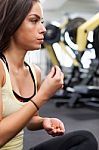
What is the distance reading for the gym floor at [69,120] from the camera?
2.49 m

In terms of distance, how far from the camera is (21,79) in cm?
114

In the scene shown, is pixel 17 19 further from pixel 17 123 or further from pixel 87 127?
pixel 87 127

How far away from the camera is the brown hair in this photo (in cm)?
100

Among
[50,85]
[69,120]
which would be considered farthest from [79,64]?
[50,85]

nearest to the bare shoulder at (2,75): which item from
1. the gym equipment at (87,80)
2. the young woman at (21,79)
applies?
the young woman at (21,79)

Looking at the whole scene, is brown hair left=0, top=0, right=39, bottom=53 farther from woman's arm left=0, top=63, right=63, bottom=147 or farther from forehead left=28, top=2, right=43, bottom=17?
woman's arm left=0, top=63, right=63, bottom=147

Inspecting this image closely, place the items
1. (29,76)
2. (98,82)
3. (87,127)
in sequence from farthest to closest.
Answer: (98,82) → (87,127) → (29,76)

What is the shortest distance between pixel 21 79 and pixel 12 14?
263 mm

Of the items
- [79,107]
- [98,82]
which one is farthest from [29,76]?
[98,82]

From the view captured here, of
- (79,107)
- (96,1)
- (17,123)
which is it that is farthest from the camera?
(96,1)

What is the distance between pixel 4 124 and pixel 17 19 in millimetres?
356

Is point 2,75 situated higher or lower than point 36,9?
lower

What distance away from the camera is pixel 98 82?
5715 millimetres

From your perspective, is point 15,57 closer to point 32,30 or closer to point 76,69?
point 32,30
